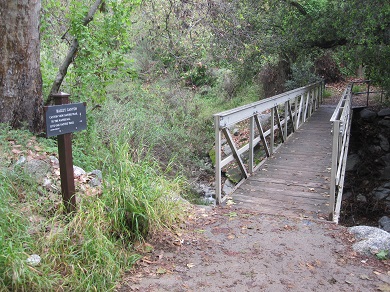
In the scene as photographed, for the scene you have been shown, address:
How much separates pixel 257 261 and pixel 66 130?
8.07ft

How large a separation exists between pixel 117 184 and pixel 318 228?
2.71 metres

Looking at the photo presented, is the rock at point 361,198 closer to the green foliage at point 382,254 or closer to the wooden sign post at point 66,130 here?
the green foliage at point 382,254

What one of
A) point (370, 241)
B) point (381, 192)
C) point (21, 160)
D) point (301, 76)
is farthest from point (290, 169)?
point (301, 76)

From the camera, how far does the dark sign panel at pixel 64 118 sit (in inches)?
151

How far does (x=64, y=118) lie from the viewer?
4.01m

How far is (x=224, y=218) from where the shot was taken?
5.48 meters

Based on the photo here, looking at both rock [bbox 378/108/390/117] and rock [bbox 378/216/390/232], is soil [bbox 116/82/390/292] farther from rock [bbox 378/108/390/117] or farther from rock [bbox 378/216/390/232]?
rock [bbox 378/108/390/117]

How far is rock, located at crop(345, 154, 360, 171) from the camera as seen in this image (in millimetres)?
13328

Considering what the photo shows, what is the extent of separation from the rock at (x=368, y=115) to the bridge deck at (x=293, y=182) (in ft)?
14.5

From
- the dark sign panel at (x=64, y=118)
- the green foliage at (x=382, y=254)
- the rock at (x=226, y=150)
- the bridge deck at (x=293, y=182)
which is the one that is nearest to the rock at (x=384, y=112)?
the bridge deck at (x=293, y=182)

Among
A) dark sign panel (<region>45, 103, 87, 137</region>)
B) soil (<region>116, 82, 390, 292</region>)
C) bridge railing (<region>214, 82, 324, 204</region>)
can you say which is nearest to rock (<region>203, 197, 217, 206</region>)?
bridge railing (<region>214, 82, 324, 204</region>)

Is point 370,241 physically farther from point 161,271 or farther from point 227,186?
point 227,186

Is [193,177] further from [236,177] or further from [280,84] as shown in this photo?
[280,84]

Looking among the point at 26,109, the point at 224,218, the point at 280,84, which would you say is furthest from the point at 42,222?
the point at 280,84
